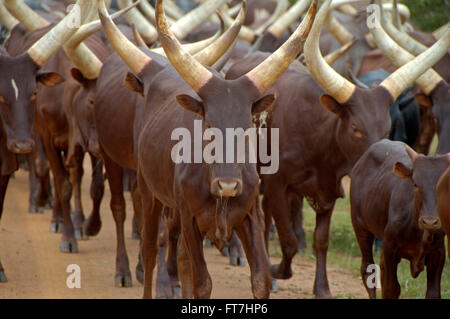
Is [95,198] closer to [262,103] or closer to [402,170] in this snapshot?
[402,170]

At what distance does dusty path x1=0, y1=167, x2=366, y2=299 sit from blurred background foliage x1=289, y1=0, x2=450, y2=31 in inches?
256

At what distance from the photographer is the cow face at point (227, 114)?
5734mm

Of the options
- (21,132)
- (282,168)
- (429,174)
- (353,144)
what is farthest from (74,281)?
(429,174)

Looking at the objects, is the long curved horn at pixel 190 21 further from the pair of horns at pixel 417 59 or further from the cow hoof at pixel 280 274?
the cow hoof at pixel 280 274

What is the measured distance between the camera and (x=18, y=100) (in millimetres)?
8180

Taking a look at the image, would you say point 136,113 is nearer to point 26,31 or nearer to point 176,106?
point 176,106

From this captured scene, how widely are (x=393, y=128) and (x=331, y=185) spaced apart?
1.94 m

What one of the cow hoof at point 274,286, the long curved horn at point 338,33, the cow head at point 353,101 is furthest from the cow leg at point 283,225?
the long curved horn at point 338,33

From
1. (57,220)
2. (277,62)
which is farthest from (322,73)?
(57,220)

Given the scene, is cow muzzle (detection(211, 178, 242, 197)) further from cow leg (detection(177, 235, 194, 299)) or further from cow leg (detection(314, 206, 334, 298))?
cow leg (detection(314, 206, 334, 298))

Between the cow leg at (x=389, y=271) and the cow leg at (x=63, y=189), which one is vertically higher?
the cow leg at (x=63, y=189)

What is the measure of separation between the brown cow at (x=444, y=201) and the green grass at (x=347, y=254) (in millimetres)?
2236

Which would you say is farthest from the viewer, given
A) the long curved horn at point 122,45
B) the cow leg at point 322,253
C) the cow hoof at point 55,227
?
the cow hoof at point 55,227

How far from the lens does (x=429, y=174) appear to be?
6672 mm
